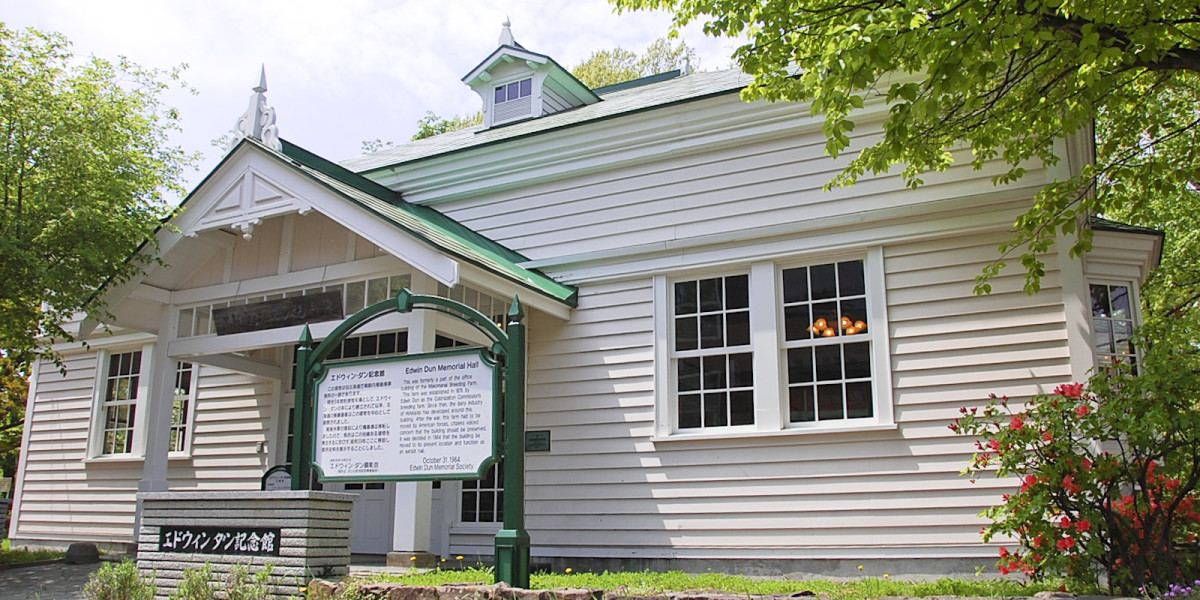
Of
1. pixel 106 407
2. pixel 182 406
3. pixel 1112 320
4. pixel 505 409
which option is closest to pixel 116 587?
pixel 505 409

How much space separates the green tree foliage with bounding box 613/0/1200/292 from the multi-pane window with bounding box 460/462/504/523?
5.65 metres

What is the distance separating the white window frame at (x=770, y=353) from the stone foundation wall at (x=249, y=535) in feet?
13.5

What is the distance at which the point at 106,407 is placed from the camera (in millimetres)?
15305

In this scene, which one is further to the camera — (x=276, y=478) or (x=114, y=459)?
(x=114, y=459)

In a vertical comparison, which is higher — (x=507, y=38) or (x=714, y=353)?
(x=507, y=38)

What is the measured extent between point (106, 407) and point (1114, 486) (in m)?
14.7

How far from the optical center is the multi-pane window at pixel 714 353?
10.4 m

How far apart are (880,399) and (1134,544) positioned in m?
2.86

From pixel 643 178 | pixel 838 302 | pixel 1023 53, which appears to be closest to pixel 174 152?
pixel 643 178

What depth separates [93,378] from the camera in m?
15.5

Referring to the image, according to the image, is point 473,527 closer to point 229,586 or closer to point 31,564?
point 229,586

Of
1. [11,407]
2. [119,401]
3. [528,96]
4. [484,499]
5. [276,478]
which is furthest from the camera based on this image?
[11,407]

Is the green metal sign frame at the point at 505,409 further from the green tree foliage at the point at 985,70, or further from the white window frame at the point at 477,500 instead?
the white window frame at the point at 477,500

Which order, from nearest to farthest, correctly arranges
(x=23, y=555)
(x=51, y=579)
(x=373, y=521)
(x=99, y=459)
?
(x=51, y=579)
(x=373, y=521)
(x=23, y=555)
(x=99, y=459)
